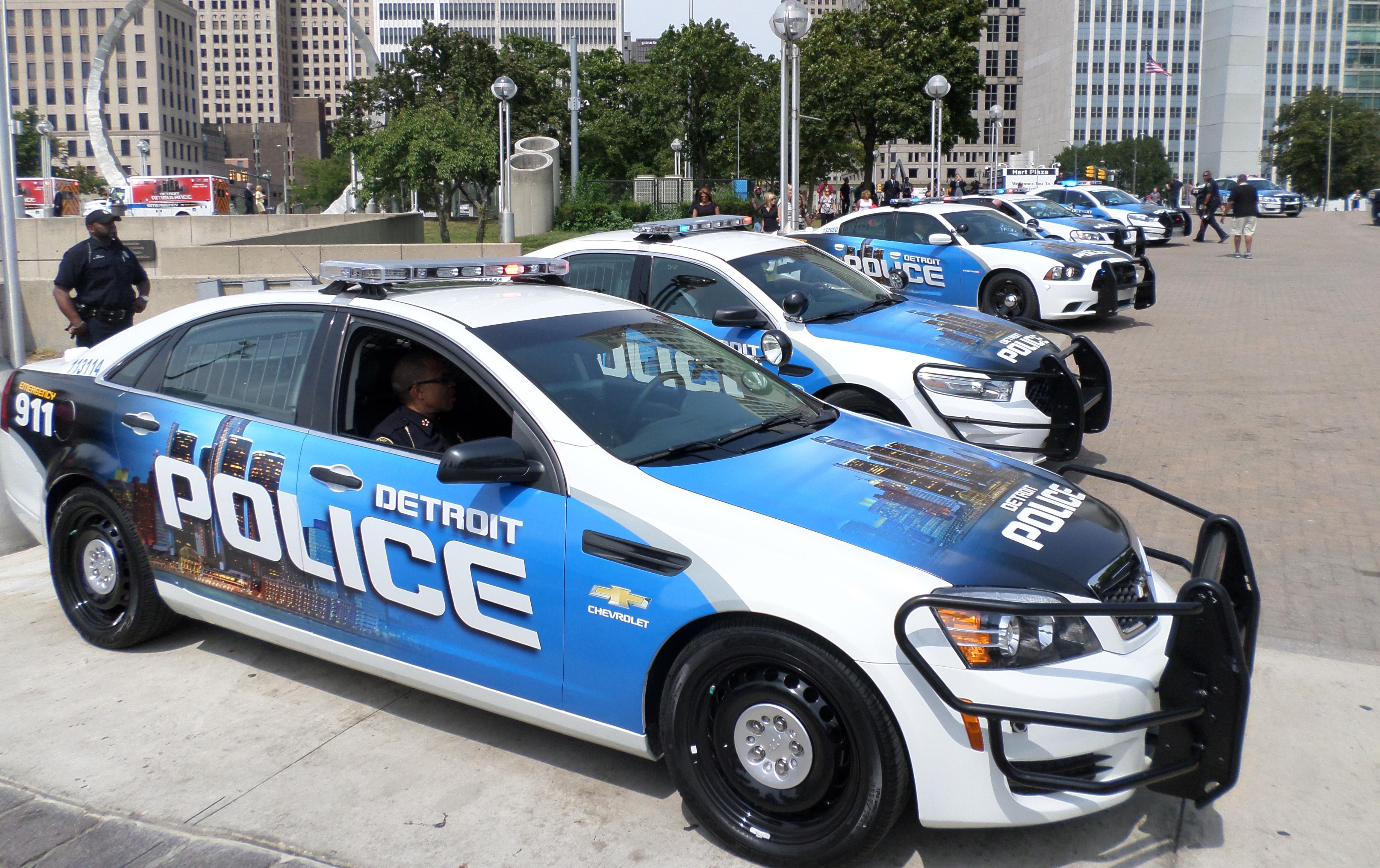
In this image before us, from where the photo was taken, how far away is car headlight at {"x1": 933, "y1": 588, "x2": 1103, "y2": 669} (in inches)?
120

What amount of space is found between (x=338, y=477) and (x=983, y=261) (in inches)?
447

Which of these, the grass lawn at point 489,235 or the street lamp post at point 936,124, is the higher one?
the street lamp post at point 936,124

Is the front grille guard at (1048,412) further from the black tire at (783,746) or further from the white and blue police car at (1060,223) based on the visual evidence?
the white and blue police car at (1060,223)

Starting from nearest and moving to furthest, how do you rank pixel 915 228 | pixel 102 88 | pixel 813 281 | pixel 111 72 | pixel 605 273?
pixel 605 273 < pixel 813 281 < pixel 915 228 < pixel 102 88 < pixel 111 72

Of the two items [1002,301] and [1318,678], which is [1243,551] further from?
[1002,301]

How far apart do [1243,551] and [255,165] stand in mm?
159632

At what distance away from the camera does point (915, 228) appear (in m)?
14.5

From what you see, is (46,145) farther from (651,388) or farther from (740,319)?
(651,388)

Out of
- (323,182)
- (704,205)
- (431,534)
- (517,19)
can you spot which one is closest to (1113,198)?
(704,205)

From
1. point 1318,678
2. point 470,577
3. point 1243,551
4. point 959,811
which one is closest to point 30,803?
point 470,577

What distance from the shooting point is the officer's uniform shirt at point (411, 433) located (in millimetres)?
4227

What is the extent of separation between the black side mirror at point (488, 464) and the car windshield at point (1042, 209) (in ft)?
61.7

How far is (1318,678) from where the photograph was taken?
4.59 m

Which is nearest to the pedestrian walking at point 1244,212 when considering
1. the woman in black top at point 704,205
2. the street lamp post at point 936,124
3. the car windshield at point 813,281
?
the street lamp post at point 936,124
